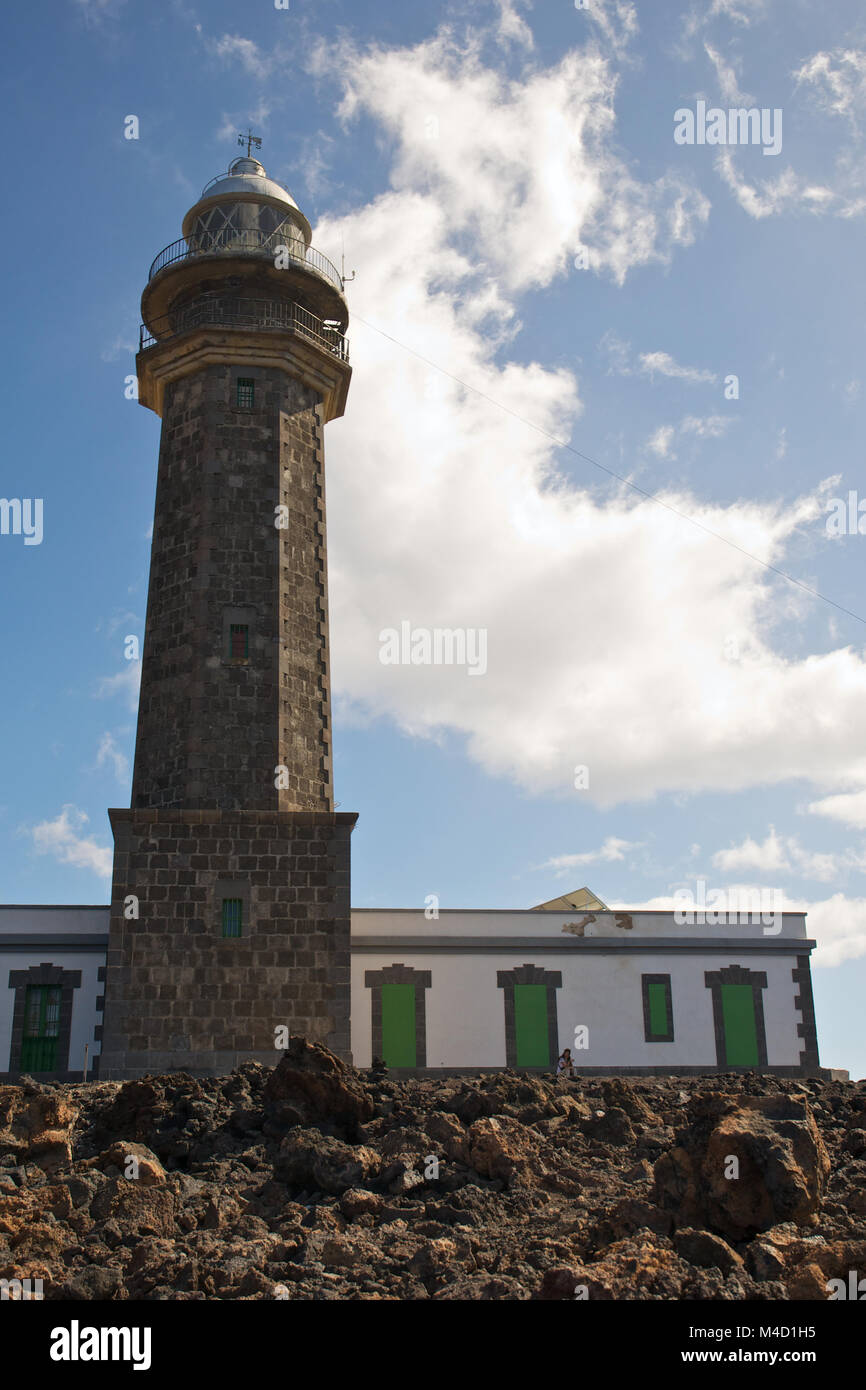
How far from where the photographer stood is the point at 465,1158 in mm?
12047

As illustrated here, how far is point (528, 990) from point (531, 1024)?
0.60m

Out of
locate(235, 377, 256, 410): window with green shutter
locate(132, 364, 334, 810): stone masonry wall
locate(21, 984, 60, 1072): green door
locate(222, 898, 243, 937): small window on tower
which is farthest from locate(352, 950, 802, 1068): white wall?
locate(235, 377, 256, 410): window with green shutter

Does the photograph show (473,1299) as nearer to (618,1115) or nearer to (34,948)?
(618,1115)

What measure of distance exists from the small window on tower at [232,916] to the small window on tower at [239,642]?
3878mm

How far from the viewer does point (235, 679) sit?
2025 centimetres

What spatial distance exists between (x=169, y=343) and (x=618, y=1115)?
49.7ft

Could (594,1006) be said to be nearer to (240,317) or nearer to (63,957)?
(63,957)

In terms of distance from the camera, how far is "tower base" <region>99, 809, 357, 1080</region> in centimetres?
1825

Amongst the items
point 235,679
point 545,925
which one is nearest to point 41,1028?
point 235,679

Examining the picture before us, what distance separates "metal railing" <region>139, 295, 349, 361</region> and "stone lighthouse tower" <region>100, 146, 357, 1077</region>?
0.04 m

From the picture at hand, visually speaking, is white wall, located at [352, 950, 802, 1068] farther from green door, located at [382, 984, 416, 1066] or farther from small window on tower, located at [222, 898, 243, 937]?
small window on tower, located at [222, 898, 243, 937]
